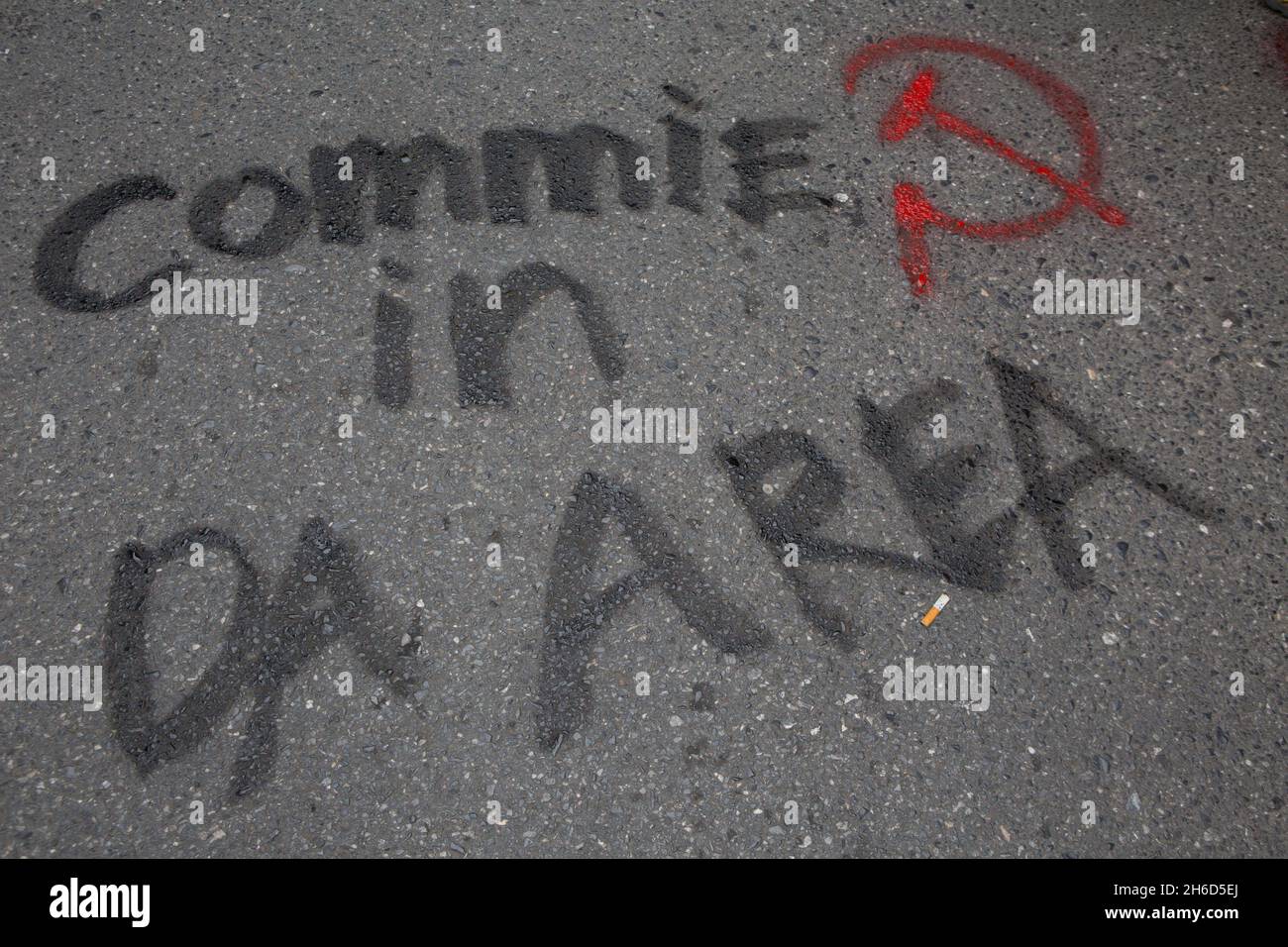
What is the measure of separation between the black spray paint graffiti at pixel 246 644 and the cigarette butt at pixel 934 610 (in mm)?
1337

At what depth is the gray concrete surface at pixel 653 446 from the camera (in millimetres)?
2480

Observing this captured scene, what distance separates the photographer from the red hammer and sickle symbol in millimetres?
3357

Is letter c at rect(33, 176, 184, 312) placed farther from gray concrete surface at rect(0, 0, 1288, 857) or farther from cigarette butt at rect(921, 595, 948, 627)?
cigarette butt at rect(921, 595, 948, 627)

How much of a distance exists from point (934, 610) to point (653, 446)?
2.92 ft

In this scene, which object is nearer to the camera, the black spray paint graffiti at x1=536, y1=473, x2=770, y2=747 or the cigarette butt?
the black spray paint graffiti at x1=536, y1=473, x2=770, y2=747

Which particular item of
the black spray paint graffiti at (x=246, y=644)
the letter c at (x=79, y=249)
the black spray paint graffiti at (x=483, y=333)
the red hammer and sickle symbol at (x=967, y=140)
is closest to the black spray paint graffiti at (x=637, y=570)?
the black spray paint graffiti at (x=246, y=644)

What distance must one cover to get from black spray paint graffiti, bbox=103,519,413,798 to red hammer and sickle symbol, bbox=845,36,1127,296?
1953 mm

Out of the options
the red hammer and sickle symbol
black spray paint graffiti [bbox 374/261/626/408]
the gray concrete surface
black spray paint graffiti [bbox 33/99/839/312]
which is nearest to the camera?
the gray concrete surface

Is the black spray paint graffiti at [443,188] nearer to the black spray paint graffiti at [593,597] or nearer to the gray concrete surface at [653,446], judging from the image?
the gray concrete surface at [653,446]

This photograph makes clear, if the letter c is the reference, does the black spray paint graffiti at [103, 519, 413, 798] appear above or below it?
below

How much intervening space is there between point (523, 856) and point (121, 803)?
37.2 inches

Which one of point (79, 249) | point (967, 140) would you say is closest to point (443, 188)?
point (79, 249)

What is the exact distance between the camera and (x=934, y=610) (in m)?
2.73

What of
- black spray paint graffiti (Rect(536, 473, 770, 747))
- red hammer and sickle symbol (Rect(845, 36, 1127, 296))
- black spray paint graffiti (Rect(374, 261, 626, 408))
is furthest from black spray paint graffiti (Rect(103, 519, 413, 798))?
red hammer and sickle symbol (Rect(845, 36, 1127, 296))
